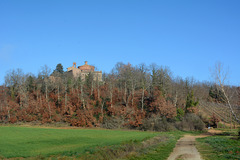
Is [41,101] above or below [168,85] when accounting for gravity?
below

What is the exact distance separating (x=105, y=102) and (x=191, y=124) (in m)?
26.7

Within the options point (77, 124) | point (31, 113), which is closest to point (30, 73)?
point (31, 113)

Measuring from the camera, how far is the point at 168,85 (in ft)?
244

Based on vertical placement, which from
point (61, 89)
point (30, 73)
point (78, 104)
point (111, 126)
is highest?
point (30, 73)

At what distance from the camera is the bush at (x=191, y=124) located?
5725cm

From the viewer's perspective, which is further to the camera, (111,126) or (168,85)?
(168,85)

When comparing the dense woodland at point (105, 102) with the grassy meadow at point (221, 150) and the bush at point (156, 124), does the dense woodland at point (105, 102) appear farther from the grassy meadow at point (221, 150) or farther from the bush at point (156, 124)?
the grassy meadow at point (221, 150)

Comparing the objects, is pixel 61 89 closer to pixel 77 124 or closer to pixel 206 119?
pixel 77 124

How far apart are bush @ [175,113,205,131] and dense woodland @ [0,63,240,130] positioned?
0.24 meters

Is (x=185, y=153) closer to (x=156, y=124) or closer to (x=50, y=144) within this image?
(x=50, y=144)

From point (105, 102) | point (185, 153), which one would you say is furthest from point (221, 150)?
point (105, 102)

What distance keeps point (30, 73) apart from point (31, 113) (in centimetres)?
2020

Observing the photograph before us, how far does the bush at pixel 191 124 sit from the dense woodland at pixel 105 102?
24 centimetres

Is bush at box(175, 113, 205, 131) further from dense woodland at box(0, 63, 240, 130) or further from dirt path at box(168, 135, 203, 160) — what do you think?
dirt path at box(168, 135, 203, 160)
